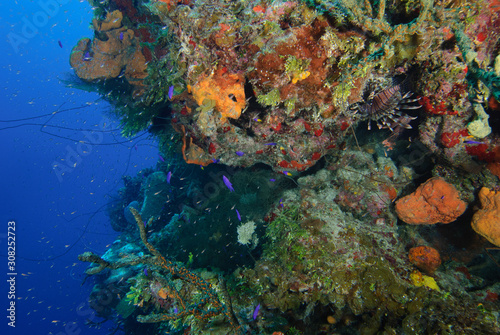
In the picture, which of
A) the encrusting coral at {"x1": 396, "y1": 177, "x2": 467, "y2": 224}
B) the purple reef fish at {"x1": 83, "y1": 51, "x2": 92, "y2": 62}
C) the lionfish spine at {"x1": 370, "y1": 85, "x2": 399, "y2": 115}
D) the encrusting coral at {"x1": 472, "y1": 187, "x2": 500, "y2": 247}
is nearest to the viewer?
the lionfish spine at {"x1": 370, "y1": 85, "x2": 399, "y2": 115}

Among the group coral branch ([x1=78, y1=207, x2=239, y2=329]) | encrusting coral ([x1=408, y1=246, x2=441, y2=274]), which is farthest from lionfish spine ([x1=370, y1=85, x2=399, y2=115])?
coral branch ([x1=78, y1=207, x2=239, y2=329])

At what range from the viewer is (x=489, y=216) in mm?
3996

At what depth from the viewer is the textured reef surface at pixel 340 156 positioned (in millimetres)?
3221

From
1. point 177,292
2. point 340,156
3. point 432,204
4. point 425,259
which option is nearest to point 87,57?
point 177,292

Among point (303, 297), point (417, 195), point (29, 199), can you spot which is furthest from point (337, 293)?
point (29, 199)

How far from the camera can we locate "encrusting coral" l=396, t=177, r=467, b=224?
4324 mm

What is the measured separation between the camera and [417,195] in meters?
4.62

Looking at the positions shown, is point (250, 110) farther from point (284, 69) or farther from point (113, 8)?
point (113, 8)

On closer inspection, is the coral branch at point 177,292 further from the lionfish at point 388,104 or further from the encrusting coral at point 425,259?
the lionfish at point 388,104

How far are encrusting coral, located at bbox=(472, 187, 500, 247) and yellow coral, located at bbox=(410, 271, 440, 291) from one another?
148 centimetres

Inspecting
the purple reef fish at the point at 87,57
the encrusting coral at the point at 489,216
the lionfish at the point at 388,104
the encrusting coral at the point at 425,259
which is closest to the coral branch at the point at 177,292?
the encrusting coral at the point at 425,259

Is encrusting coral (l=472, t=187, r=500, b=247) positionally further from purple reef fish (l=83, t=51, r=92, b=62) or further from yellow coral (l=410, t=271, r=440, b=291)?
purple reef fish (l=83, t=51, r=92, b=62)

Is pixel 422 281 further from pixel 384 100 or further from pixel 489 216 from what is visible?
pixel 384 100

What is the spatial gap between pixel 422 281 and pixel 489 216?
1852 millimetres
